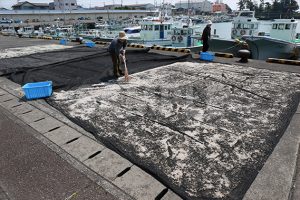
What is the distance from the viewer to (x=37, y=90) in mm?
4820

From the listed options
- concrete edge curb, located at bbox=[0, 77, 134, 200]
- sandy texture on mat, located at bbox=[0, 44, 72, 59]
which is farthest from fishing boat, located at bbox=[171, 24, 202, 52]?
concrete edge curb, located at bbox=[0, 77, 134, 200]

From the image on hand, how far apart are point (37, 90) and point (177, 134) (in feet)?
11.3

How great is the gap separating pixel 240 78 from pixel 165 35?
39.9ft

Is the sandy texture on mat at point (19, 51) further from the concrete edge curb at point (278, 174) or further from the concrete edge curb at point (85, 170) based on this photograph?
the concrete edge curb at point (278, 174)

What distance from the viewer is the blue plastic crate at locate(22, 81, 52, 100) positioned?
475 centimetres

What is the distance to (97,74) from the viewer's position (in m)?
6.52

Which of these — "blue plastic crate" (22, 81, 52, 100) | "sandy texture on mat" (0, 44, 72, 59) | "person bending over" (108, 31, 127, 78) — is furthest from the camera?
"sandy texture on mat" (0, 44, 72, 59)

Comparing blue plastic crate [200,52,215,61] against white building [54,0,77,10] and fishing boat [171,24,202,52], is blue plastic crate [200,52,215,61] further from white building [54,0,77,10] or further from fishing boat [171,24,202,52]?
white building [54,0,77,10]

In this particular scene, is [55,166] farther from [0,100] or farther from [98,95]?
[0,100]

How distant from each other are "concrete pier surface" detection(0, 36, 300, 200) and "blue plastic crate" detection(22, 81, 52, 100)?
163 mm

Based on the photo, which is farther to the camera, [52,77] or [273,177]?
[52,77]

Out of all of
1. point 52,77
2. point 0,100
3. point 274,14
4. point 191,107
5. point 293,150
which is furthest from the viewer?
point 274,14

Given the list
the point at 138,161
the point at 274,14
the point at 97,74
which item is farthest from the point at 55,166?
the point at 274,14

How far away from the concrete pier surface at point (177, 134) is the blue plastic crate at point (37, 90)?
0.16m
